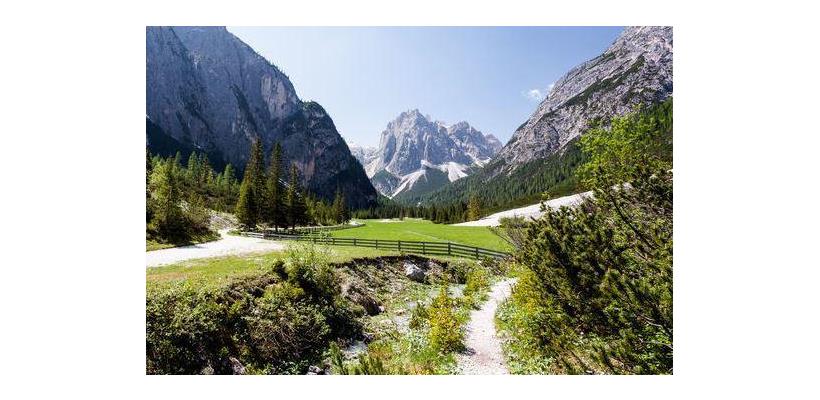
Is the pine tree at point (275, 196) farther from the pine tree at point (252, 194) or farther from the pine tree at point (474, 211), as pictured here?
the pine tree at point (474, 211)

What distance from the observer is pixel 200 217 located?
37250 mm

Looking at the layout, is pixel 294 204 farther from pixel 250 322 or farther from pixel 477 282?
pixel 250 322

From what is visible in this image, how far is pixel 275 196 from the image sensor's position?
54.6 m

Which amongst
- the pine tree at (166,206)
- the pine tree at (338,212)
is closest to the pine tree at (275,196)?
the pine tree at (166,206)

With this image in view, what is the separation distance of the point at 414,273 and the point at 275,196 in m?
38.5

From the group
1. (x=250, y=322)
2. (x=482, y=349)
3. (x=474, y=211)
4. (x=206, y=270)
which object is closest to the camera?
(x=250, y=322)

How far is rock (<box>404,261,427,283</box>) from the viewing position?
A: 22.8 metres

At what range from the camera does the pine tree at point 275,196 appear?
54.1m

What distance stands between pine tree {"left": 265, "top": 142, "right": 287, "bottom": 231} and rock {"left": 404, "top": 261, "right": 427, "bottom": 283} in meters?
36.7

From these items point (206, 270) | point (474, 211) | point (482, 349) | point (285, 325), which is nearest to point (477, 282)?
point (482, 349)

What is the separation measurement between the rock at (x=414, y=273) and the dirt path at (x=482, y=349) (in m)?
6.96

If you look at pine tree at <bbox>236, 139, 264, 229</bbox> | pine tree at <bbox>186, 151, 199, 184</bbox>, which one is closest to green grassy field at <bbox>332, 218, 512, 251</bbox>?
pine tree at <bbox>236, 139, 264, 229</bbox>

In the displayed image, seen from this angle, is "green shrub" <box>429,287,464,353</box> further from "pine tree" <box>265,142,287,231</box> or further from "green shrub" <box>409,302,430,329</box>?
"pine tree" <box>265,142,287,231</box>
